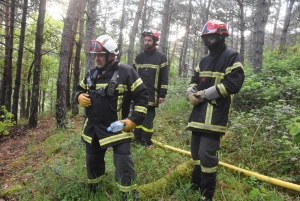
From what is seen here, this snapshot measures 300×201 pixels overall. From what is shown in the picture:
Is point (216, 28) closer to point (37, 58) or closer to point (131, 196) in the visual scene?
point (131, 196)

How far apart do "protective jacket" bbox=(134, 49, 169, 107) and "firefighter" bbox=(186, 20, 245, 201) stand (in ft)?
6.14

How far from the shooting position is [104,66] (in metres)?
3.51

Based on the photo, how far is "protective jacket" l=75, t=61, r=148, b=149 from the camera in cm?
337

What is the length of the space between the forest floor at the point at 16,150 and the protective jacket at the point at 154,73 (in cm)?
339

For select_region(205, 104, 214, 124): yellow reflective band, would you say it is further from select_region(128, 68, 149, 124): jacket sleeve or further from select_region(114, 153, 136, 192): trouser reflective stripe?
select_region(114, 153, 136, 192): trouser reflective stripe

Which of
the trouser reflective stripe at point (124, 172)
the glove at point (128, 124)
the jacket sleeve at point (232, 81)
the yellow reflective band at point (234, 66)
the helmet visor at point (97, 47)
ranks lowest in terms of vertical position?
the trouser reflective stripe at point (124, 172)

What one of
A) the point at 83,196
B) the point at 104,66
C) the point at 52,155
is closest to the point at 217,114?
the point at 104,66

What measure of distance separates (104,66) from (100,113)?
2.26 ft

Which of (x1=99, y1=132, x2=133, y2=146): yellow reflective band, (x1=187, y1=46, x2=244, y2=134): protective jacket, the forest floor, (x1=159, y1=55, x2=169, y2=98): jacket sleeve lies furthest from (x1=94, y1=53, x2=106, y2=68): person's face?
the forest floor

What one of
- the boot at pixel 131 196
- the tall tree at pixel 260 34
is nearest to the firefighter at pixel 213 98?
the boot at pixel 131 196

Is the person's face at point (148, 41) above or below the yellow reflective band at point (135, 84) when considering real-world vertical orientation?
above

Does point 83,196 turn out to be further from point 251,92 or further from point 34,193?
point 251,92

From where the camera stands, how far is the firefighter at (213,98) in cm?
320

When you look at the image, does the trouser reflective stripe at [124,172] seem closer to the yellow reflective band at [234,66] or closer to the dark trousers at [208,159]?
the dark trousers at [208,159]
